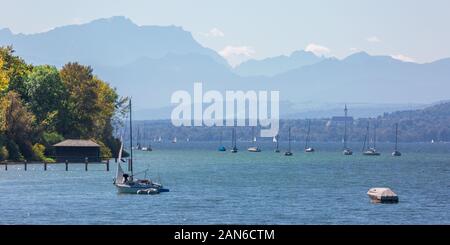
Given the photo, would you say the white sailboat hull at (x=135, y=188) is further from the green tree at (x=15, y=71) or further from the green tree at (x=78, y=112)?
the green tree at (x=78, y=112)

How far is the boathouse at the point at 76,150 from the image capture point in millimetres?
179337

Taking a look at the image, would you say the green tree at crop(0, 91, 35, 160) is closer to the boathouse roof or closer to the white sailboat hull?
the boathouse roof

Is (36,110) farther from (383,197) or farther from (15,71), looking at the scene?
(383,197)

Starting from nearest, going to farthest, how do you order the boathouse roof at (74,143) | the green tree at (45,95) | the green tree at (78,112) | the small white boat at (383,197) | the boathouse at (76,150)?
the small white boat at (383,197) < the boathouse roof at (74,143) < the boathouse at (76,150) < the green tree at (45,95) < the green tree at (78,112)

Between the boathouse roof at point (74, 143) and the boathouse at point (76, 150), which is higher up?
the boathouse roof at point (74, 143)

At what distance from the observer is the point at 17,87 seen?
614ft

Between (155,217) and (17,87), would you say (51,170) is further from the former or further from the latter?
(155,217)

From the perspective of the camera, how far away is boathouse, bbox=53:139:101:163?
179 m

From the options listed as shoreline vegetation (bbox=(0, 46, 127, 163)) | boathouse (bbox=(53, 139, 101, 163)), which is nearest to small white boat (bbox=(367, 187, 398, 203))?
shoreline vegetation (bbox=(0, 46, 127, 163))

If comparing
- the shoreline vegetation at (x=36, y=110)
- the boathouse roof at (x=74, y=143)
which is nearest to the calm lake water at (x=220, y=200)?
the shoreline vegetation at (x=36, y=110)

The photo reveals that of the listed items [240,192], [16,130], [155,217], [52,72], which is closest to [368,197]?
[240,192]

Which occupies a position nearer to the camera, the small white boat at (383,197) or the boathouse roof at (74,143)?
the small white boat at (383,197)

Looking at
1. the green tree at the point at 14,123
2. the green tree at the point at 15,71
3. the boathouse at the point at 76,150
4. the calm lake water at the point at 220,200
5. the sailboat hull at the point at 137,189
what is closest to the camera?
the calm lake water at the point at 220,200
